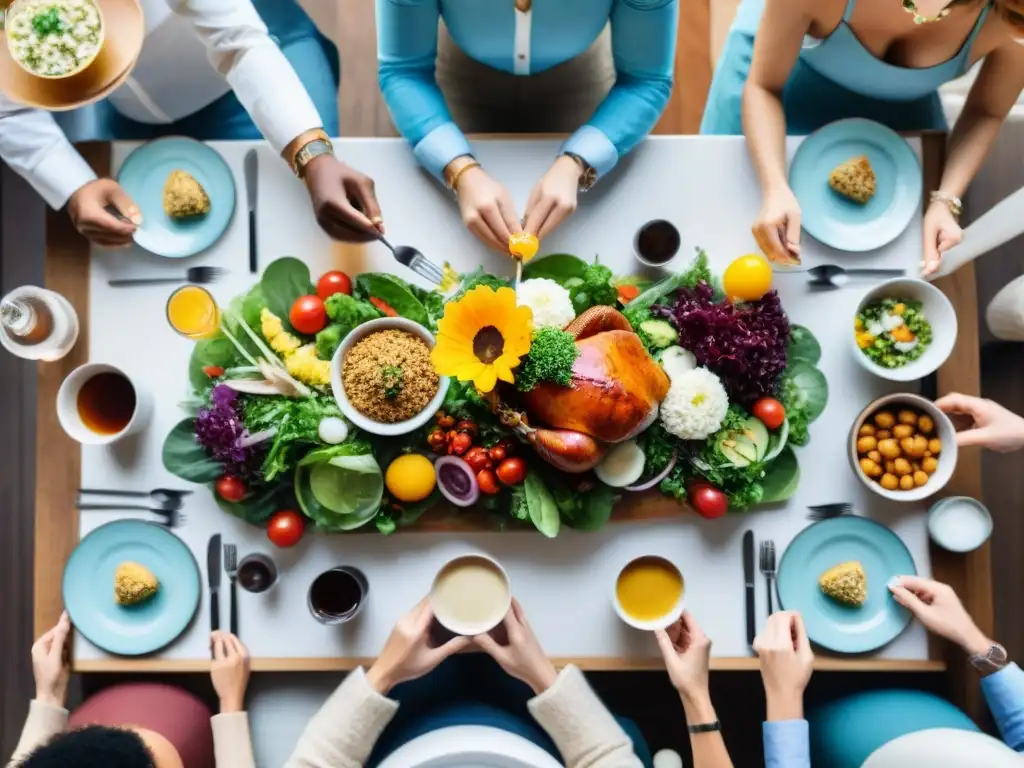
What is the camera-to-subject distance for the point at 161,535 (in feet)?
4.19

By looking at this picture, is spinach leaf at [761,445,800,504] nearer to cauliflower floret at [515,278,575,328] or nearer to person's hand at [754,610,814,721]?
person's hand at [754,610,814,721]

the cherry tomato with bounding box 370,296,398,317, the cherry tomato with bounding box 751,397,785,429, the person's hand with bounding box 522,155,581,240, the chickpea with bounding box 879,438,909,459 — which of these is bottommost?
the chickpea with bounding box 879,438,909,459

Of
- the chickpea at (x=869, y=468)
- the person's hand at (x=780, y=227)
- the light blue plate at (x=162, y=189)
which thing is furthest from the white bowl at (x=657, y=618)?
the light blue plate at (x=162, y=189)

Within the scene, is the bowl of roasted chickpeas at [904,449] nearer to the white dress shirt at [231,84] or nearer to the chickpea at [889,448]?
the chickpea at [889,448]

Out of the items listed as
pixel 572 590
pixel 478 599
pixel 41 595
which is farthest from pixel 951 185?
pixel 41 595

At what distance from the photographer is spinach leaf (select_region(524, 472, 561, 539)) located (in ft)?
3.86

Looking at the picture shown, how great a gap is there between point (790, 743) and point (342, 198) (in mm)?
1185

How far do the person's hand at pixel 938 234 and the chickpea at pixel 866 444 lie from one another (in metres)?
0.32

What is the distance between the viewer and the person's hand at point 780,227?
1.25m

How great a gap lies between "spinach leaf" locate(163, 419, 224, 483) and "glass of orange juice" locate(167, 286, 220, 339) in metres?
0.16

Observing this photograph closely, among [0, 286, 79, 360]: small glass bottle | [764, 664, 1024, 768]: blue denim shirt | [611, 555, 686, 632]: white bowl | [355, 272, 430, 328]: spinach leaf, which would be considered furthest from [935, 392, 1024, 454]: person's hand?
[0, 286, 79, 360]: small glass bottle

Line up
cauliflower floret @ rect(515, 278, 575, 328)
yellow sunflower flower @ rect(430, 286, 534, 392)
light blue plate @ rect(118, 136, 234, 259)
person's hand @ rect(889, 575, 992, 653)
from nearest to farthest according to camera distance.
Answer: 1. yellow sunflower flower @ rect(430, 286, 534, 392)
2. cauliflower floret @ rect(515, 278, 575, 328)
3. person's hand @ rect(889, 575, 992, 653)
4. light blue plate @ rect(118, 136, 234, 259)

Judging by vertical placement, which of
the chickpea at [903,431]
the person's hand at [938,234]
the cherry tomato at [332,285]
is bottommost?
the chickpea at [903,431]

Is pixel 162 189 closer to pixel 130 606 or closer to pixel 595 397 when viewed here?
pixel 130 606
